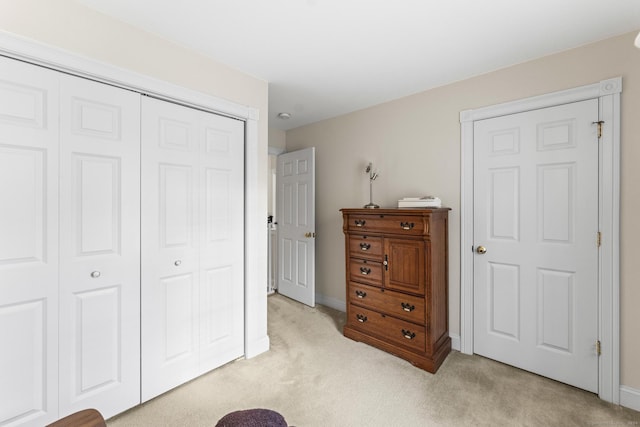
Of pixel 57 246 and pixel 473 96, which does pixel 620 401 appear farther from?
pixel 57 246

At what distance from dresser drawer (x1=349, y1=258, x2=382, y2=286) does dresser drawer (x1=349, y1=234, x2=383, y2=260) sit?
0.06 metres

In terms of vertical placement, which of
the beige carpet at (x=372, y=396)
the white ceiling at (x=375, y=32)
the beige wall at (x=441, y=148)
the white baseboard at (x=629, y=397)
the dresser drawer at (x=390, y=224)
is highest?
the white ceiling at (x=375, y=32)

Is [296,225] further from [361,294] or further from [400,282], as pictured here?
[400,282]

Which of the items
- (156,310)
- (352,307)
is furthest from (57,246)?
(352,307)

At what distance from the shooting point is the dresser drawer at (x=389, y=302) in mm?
2387

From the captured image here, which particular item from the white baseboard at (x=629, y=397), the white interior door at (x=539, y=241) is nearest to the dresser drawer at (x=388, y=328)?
the white interior door at (x=539, y=241)

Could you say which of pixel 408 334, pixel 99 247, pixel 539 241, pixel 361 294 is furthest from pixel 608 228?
pixel 99 247

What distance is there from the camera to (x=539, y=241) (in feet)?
7.27

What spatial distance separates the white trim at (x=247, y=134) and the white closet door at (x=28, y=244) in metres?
0.14

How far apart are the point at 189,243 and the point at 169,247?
0.14m

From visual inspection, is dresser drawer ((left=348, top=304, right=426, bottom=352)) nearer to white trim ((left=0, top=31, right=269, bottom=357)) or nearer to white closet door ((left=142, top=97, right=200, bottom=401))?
white trim ((left=0, top=31, right=269, bottom=357))

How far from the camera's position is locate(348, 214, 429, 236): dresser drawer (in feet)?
7.67

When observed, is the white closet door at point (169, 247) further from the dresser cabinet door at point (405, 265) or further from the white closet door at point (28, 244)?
the dresser cabinet door at point (405, 265)

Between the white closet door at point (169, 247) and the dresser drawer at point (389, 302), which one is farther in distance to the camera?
the dresser drawer at point (389, 302)
